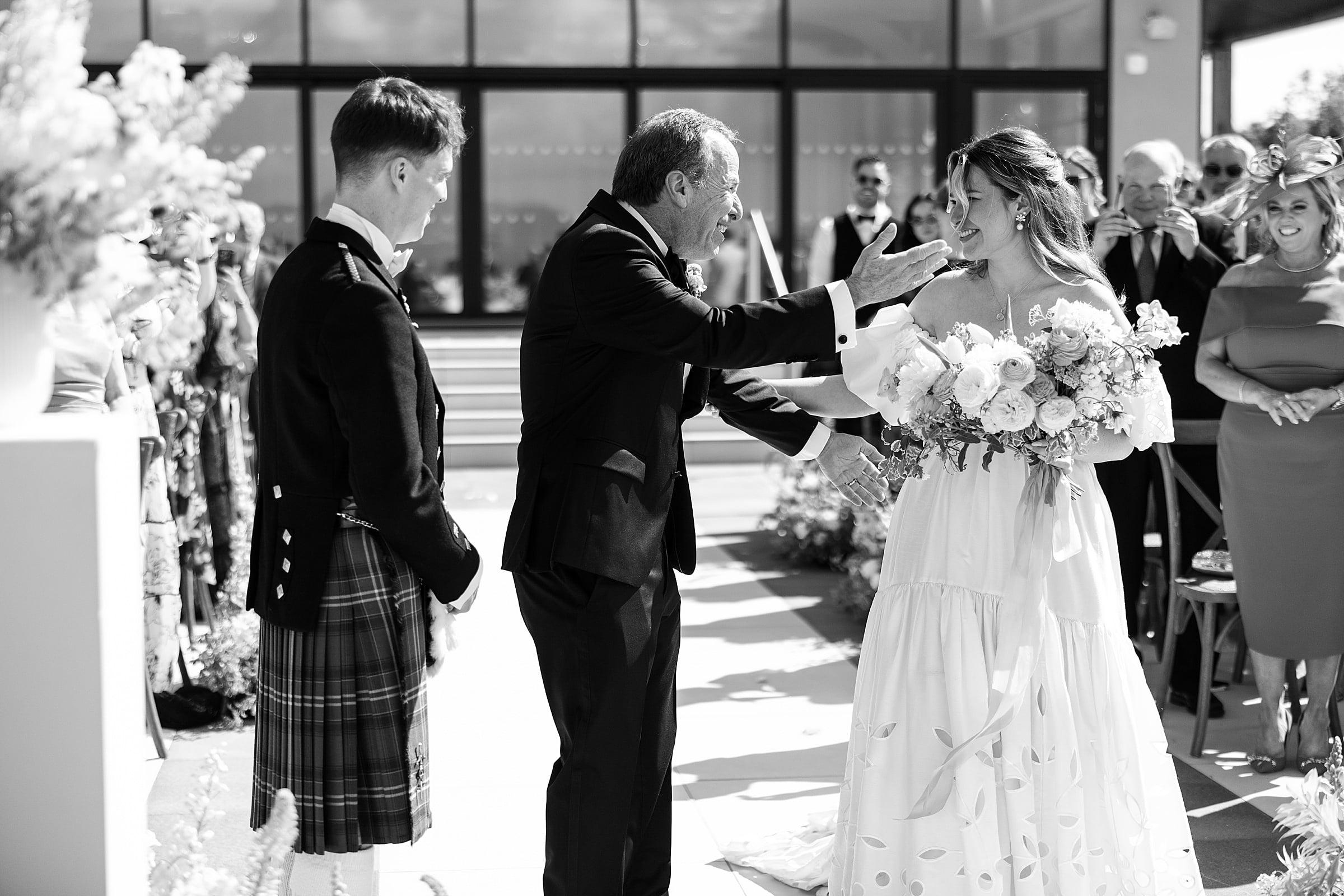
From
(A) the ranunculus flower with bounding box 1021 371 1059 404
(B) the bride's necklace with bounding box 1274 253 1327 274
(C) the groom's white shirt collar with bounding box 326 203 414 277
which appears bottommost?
(A) the ranunculus flower with bounding box 1021 371 1059 404

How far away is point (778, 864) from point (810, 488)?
5521mm

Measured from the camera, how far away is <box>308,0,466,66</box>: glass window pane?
53.1 ft

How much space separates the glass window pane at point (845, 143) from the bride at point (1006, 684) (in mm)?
12864

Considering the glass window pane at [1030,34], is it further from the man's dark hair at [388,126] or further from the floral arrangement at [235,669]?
the man's dark hair at [388,126]

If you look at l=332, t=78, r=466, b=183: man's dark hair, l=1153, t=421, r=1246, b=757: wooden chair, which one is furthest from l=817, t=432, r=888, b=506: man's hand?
Result: l=1153, t=421, r=1246, b=757: wooden chair

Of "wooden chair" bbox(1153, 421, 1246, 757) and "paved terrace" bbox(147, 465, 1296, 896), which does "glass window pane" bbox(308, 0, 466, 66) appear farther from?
"wooden chair" bbox(1153, 421, 1246, 757)

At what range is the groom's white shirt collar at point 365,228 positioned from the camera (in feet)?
9.95

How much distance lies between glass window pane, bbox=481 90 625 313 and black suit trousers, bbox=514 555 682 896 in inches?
534

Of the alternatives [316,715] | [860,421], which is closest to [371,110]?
[316,715]

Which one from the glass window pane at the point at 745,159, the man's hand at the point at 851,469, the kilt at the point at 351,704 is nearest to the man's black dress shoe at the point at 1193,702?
the man's hand at the point at 851,469

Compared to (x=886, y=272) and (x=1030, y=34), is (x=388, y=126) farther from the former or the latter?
(x=1030, y=34)

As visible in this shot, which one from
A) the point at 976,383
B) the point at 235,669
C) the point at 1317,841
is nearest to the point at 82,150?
the point at 976,383

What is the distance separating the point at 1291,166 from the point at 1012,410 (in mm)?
2523

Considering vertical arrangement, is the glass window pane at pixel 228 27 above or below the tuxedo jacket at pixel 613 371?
above
